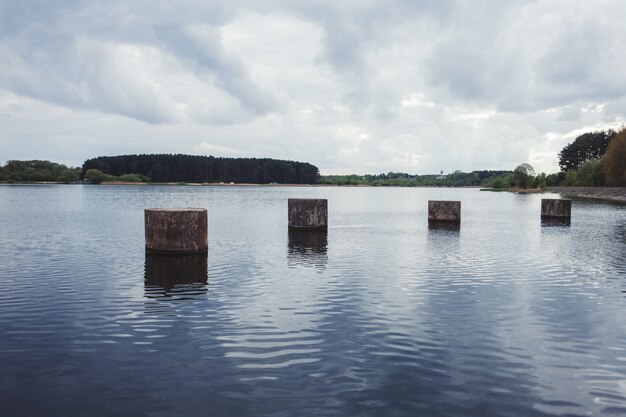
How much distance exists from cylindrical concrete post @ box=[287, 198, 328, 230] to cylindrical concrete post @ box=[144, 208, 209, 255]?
35.7ft

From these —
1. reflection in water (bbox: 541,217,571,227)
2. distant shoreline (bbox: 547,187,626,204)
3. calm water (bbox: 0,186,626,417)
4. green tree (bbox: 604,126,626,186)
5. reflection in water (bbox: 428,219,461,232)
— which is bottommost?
calm water (bbox: 0,186,626,417)

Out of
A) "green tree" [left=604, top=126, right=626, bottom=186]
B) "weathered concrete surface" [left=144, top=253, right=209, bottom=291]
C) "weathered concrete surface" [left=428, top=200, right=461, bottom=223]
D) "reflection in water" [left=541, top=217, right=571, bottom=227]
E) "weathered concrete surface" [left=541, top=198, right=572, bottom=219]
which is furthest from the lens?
"green tree" [left=604, top=126, right=626, bottom=186]

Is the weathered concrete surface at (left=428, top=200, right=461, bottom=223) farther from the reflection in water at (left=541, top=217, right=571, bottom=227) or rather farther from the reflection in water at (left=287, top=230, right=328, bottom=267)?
the reflection in water at (left=287, top=230, right=328, bottom=267)

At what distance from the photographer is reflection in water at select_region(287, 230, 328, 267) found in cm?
1794

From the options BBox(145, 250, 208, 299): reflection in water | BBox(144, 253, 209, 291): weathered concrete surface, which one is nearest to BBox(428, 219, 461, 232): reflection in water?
BBox(144, 253, 209, 291): weathered concrete surface

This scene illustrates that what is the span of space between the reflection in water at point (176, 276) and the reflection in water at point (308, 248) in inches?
126

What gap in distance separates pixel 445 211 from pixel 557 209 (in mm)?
9597

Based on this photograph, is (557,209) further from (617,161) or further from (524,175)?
(524,175)

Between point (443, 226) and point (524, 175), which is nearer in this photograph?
point (443, 226)

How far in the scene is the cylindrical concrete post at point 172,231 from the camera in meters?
18.3

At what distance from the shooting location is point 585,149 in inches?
6063

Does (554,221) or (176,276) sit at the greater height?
(554,221)

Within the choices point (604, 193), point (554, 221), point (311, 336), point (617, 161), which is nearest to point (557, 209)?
point (554, 221)

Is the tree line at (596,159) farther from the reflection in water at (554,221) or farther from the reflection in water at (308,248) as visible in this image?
the reflection in water at (308,248)
